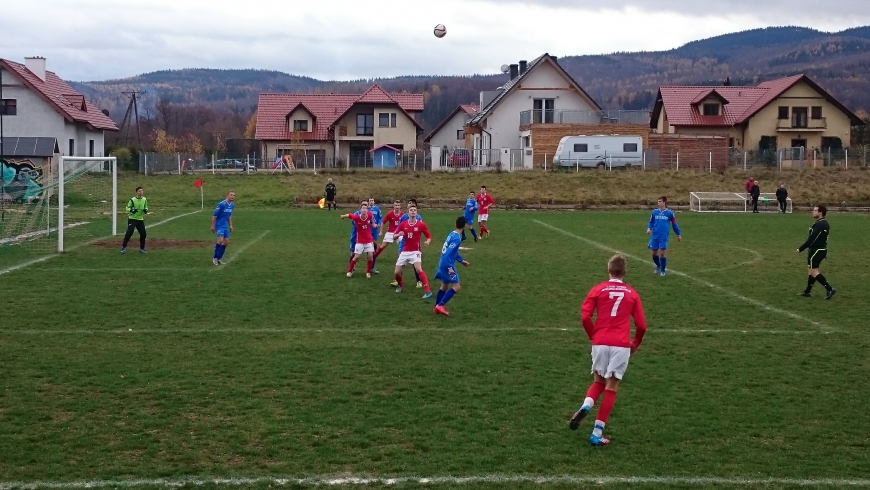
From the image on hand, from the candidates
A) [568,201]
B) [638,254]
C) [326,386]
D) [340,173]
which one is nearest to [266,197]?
[340,173]

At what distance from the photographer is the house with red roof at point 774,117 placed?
7138cm

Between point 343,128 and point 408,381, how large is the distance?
68169 millimetres

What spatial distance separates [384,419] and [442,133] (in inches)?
3494

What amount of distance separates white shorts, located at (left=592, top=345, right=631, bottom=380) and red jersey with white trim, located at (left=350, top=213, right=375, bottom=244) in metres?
11.4

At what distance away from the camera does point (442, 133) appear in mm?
96875

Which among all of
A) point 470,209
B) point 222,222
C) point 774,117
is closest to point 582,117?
point 774,117

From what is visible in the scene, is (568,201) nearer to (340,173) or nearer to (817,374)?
(340,173)

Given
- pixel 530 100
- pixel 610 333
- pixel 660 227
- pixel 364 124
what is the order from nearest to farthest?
pixel 610 333, pixel 660 227, pixel 530 100, pixel 364 124

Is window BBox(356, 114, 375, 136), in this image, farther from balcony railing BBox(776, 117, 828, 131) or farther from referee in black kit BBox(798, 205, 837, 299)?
referee in black kit BBox(798, 205, 837, 299)

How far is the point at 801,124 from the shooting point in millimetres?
71750

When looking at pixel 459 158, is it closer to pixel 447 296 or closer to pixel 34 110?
pixel 34 110

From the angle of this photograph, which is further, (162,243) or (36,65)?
(36,65)

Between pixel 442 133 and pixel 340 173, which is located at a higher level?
pixel 442 133

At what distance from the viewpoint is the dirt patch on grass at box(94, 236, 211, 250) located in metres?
26.2
